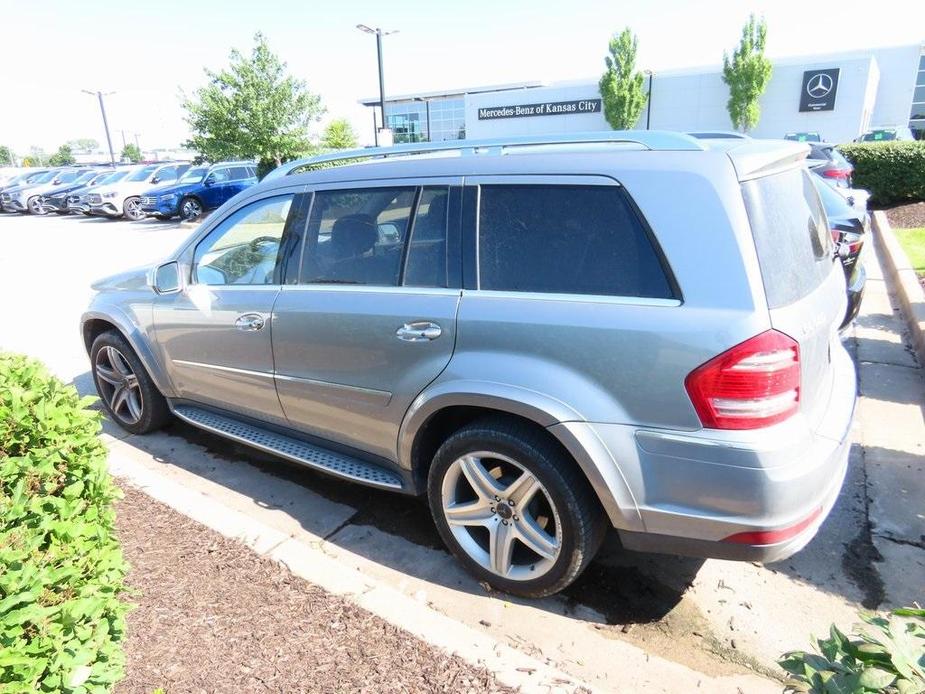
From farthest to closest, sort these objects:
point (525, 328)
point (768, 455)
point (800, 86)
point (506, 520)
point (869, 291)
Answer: point (800, 86) < point (869, 291) < point (506, 520) < point (525, 328) < point (768, 455)

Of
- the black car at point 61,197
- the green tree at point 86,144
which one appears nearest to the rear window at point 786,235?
the black car at point 61,197

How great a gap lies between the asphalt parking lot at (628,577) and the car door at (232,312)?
0.56 m

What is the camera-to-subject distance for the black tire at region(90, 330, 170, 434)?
14.2ft

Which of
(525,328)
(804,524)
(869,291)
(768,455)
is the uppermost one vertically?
(525,328)

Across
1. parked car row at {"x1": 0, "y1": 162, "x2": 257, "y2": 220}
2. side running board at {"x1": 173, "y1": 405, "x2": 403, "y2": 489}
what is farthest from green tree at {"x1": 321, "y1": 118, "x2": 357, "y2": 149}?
side running board at {"x1": 173, "y1": 405, "x2": 403, "y2": 489}

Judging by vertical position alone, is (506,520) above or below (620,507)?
below

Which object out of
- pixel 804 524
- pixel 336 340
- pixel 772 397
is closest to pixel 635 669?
pixel 804 524

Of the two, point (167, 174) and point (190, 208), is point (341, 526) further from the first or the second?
point (167, 174)

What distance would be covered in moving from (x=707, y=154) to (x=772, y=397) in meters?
0.89

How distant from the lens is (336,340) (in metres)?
3.04

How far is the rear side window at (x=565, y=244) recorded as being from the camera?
2.28 metres

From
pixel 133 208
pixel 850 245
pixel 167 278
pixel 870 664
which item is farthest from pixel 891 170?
pixel 133 208

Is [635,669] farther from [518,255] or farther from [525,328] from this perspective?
[518,255]

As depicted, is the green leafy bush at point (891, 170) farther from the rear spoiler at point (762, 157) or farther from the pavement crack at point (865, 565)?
the rear spoiler at point (762, 157)
